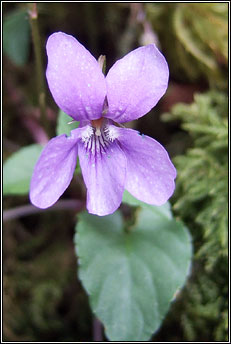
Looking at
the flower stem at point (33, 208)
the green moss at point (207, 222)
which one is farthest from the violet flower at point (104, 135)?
the flower stem at point (33, 208)

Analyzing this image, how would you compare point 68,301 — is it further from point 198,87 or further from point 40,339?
point 198,87

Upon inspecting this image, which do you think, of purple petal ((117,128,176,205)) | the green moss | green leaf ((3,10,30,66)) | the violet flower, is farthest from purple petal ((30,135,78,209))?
green leaf ((3,10,30,66))

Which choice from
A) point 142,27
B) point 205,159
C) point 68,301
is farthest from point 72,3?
point 68,301

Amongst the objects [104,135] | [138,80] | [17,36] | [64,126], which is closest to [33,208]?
[64,126]

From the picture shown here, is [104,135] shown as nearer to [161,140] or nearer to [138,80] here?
[138,80]

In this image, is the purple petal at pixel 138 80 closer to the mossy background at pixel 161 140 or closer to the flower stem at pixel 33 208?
the mossy background at pixel 161 140
